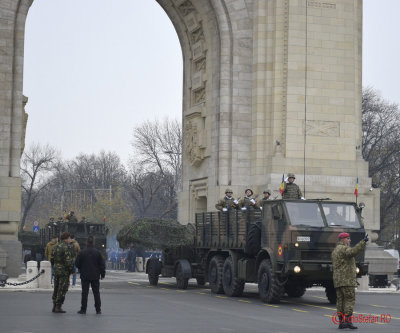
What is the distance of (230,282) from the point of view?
25.1 m

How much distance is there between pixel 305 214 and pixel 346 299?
22.4ft

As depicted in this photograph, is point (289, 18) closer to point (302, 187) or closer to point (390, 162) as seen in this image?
point (302, 187)

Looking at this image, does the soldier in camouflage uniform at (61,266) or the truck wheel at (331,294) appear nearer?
the soldier in camouflage uniform at (61,266)

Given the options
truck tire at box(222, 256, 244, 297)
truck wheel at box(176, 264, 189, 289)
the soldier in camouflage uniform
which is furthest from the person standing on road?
the soldier in camouflage uniform

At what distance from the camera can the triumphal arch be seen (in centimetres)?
3591

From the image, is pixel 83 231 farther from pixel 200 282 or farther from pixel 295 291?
pixel 295 291

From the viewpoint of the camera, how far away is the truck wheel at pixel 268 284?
2236 centimetres

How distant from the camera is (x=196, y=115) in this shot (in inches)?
1531

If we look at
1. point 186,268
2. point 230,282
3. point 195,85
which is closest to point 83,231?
point 195,85

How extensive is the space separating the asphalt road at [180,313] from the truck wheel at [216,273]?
0.42 meters

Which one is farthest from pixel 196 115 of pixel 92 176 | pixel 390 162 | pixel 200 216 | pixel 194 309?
pixel 92 176

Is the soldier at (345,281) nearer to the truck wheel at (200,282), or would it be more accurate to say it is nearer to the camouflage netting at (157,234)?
the camouflage netting at (157,234)

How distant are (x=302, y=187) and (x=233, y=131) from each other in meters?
3.55

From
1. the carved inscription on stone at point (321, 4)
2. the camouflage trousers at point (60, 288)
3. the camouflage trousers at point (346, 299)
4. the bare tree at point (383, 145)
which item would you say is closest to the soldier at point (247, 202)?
the camouflage trousers at point (60, 288)
